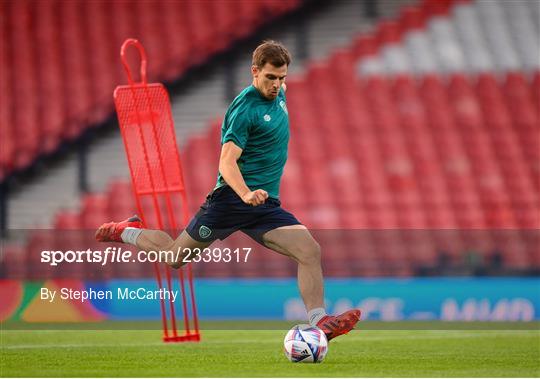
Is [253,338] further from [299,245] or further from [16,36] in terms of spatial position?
[16,36]

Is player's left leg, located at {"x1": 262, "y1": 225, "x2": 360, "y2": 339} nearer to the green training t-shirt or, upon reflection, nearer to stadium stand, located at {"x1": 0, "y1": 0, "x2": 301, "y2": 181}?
the green training t-shirt

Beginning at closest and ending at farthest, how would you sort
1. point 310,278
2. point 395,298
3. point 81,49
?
point 310,278
point 395,298
point 81,49

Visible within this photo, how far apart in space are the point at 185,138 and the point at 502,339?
8.20 m

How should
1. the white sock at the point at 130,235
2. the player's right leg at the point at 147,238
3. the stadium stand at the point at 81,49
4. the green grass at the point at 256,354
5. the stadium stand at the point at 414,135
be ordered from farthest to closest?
the stadium stand at the point at 81,49 < the stadium stand at the point at 414,135 < the white sock at the point at 130,235 < the player's right leg at the point at 147,238 < the green grass at the point at 256,354

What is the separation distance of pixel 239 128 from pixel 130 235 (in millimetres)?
1343

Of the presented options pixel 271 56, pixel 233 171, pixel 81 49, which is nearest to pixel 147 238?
pixel 233 171

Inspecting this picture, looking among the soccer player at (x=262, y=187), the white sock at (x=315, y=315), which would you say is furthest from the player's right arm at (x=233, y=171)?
the white sock at (x=315, y=315)

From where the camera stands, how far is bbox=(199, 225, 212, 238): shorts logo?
24.3ft

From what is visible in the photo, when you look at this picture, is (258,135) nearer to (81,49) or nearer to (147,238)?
(147,238)

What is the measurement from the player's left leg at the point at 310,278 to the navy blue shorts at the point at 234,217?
9 centimetres

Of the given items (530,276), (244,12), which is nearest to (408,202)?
(530,276)

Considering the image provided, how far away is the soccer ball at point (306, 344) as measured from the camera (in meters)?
7.09

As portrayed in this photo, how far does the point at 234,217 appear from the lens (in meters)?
7.36

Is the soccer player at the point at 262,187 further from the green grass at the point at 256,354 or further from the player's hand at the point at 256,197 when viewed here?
the green grass at the point at 256,354
